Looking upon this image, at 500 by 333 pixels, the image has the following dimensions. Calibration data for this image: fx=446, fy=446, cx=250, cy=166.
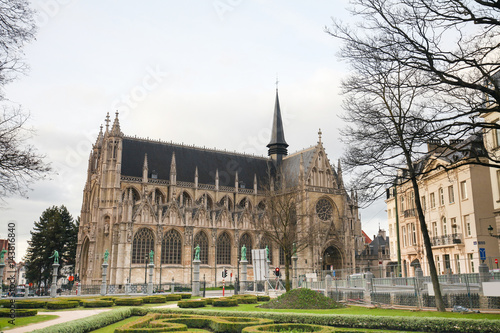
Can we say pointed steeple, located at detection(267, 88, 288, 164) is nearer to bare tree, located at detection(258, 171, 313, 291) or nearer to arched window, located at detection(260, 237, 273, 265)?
bare tree, located at detection(258, 171, 313, 291)

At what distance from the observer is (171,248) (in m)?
52.7

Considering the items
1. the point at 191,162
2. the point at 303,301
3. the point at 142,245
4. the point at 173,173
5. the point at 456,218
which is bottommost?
the point at 303,301

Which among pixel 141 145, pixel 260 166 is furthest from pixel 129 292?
pixel 260 166

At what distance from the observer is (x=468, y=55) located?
42.3 ft

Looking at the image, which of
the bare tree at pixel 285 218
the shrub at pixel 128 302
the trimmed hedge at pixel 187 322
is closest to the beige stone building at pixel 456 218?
the bare tree at pixel 285 218

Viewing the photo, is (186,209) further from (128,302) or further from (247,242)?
(128,302)

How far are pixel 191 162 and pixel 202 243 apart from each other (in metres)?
13.2

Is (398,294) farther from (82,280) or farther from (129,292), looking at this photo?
(82,280)

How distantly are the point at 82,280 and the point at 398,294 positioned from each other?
1673 inches

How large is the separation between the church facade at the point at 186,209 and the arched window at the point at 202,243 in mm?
122

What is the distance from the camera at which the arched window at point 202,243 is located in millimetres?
54434

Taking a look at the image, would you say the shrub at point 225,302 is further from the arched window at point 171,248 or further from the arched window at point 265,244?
the arched window at point 265,244

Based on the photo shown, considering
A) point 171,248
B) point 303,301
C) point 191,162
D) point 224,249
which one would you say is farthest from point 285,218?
point 303,301

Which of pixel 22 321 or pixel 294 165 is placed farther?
pixel 294 165
